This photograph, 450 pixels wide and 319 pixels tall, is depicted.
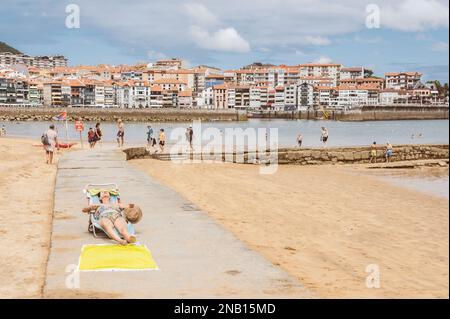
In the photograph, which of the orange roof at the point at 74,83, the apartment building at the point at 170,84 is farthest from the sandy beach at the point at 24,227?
the apartment building at the point at 170,84

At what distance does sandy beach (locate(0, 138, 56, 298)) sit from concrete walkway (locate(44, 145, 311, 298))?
23cm

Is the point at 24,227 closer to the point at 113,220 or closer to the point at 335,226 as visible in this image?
the point at 113,220

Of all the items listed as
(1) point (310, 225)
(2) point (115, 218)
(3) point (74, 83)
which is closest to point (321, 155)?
(1) point (310, 225)

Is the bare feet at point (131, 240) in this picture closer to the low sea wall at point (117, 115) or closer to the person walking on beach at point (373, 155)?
the person walking on beach at point (373, 155)

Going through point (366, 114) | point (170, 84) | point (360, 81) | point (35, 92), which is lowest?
point (366, 114)

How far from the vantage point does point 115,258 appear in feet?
22.3

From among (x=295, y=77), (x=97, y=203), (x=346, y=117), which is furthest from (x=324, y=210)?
(x=295, y=77)

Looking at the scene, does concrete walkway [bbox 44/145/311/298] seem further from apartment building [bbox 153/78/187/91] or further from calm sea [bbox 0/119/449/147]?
apartment building [bbox 153/78/187/91]

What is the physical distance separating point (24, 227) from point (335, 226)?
6.07 meters

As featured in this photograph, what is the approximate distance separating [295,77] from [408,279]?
7591 inches

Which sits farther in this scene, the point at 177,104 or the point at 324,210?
the point at 177,104

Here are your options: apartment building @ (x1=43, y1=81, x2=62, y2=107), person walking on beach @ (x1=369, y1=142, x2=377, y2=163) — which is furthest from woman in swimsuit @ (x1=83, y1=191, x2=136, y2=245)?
apartment building @ (x1=43, y1=81, x2=62, y2=107)

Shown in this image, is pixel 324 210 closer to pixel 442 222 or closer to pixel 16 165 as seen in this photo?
pixel 442 222

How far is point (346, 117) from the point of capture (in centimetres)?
13462
